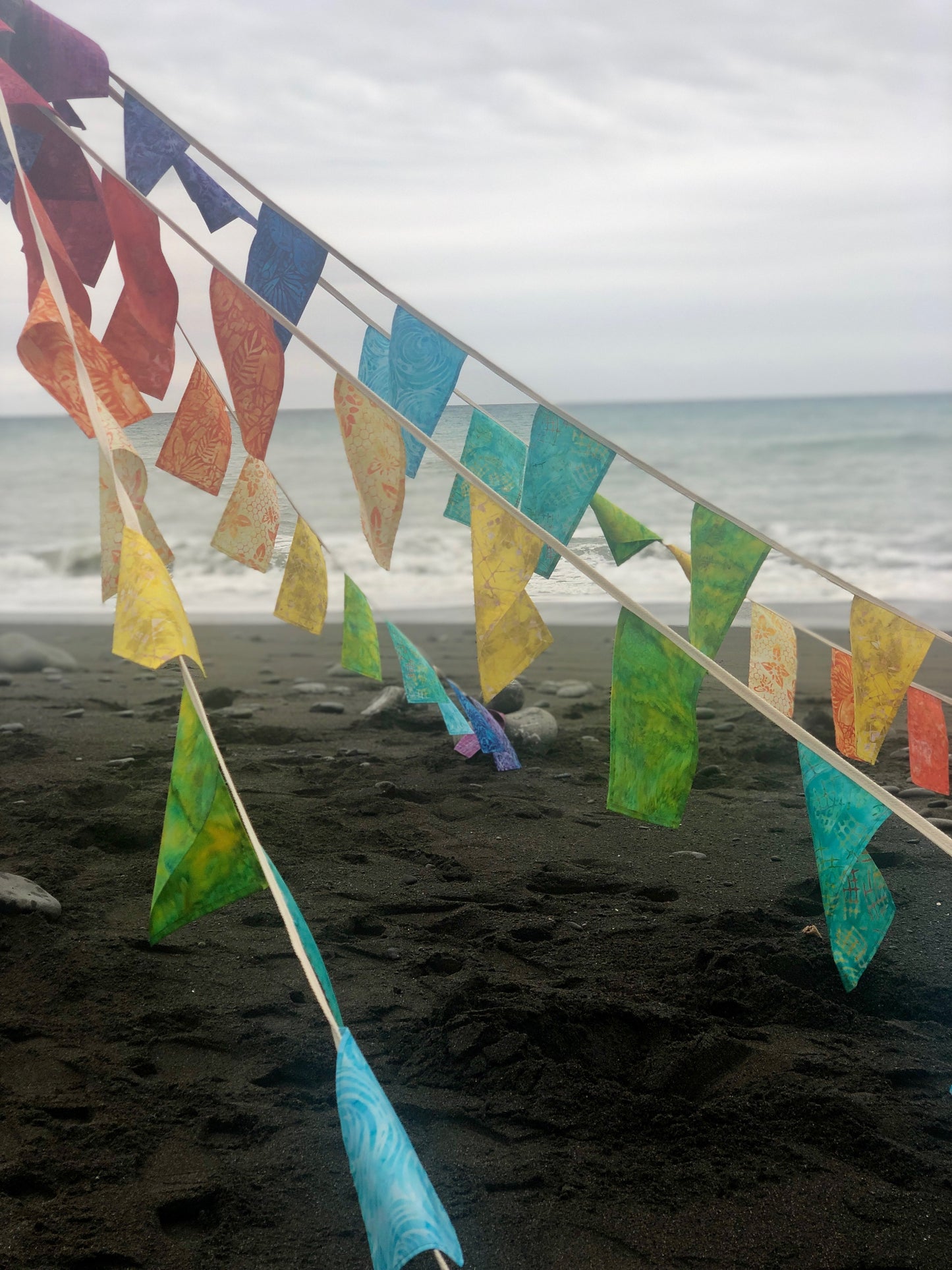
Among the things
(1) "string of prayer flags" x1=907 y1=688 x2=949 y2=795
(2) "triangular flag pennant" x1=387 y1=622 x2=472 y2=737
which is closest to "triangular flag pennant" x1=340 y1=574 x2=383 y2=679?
(2) "triangular flag pennant" x1=387 y1=622 x2=472 y2=737

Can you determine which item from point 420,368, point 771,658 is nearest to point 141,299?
point 420,368

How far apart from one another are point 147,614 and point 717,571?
4.04 ft

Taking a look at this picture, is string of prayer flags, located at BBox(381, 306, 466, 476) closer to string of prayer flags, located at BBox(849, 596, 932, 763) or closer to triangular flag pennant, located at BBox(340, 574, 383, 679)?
triangular flag pennant, located at BBox(340, 574, 383, 679)

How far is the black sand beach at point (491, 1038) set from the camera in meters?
1.58

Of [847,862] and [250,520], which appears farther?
[250,520]

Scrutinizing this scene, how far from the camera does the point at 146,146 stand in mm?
2619

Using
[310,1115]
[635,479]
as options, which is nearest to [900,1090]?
[310,1115]

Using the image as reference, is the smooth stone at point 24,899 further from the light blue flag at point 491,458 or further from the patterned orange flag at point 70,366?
the light blue flag at point 491,458

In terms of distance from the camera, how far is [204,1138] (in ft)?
5.81

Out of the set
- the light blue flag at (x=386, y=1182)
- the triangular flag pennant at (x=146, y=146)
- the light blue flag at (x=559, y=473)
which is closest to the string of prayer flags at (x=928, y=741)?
the light blue flag at (x=559, y=473)

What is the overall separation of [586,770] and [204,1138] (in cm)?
242

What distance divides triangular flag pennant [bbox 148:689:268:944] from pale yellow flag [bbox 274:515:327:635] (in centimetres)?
133

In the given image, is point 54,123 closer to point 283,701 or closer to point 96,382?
point 96,382

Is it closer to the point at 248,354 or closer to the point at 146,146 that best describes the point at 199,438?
the point at 248,354
